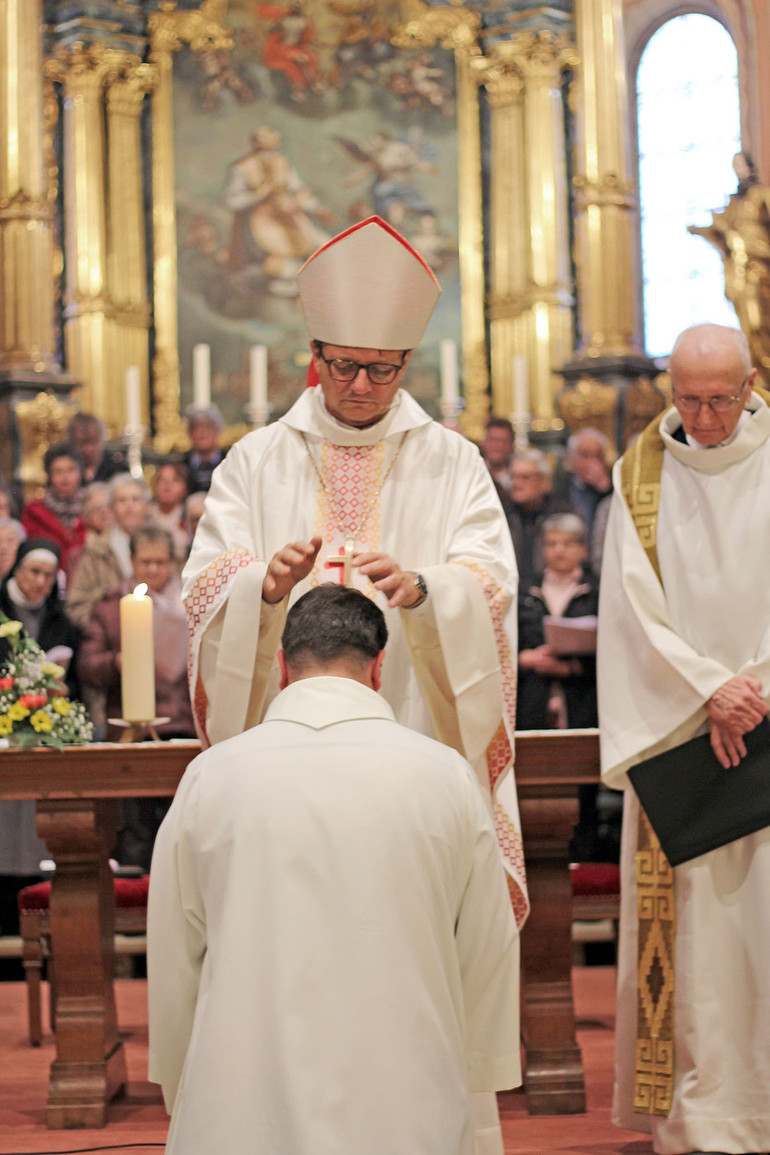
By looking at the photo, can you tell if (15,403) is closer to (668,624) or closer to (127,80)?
(127,80)

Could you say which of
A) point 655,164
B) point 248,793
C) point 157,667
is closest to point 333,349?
A: point 248,793

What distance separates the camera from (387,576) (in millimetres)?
3350

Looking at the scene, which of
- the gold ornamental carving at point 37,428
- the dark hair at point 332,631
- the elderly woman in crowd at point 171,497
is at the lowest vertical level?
the dark hair at point 332,631

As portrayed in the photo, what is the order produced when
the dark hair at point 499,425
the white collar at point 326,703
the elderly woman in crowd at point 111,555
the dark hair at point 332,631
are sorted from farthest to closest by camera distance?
1. the dark hair at point 499,425
2. the elderly woman in crowd at point 111,555
3. the dark hair at point 332,631
4. the white collar at point 326,703

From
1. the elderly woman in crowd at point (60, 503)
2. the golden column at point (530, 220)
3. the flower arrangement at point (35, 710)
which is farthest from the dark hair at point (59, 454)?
the flower arrangement at point (35, 710)

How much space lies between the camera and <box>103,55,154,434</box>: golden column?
11469 millimetres

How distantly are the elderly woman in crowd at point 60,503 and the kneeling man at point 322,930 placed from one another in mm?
6248

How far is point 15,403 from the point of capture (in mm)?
10773

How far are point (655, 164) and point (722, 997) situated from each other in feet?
32.3

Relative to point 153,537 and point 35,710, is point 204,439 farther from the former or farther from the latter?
point 35,710

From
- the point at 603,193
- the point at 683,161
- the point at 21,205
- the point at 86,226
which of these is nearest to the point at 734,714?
the point at 603,193

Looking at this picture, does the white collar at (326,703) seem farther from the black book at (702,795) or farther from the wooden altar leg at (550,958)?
the wooden altar leg at (550,958)

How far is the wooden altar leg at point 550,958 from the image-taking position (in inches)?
164

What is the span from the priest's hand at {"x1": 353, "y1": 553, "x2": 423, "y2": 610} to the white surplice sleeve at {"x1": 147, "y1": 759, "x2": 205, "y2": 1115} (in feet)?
2.98
